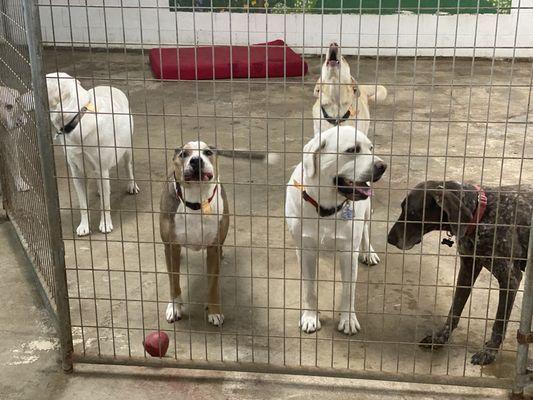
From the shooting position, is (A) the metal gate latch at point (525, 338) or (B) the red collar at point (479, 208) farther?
(B) the red collar at point (479, 208)

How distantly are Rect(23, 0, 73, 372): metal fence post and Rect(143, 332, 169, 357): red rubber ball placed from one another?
0.33m

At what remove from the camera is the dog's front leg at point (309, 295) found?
3.21 meters

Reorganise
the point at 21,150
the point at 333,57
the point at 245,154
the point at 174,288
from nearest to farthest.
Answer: the point at 174,288 < the point at 245,154 < the point at 21,150 < the point at 333,57

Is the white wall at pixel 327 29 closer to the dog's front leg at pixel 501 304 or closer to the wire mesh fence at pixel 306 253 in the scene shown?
the wire mesh fence at pixel 306 253

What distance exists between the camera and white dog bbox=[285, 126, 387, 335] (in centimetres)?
289

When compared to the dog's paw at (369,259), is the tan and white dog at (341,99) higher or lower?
higher

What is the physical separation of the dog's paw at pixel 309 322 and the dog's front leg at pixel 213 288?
0.40 metres

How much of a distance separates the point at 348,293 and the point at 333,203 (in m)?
0.48

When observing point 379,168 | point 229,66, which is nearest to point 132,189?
point 379,168

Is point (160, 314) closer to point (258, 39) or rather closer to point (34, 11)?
point (34, 11)

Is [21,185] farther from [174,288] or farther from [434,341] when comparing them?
[434,341]

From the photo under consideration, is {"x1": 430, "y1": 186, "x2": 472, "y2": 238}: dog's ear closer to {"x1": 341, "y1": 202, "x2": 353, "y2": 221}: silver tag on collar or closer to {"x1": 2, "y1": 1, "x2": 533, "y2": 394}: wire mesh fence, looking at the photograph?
{"x1": 2, "y1": 1, "x2": 533, "y2": 394}: wire mesh fence

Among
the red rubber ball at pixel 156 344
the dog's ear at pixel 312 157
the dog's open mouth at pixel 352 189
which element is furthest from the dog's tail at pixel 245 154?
the red rubber ball at pixel 156 344

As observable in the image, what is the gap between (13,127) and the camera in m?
4.06
